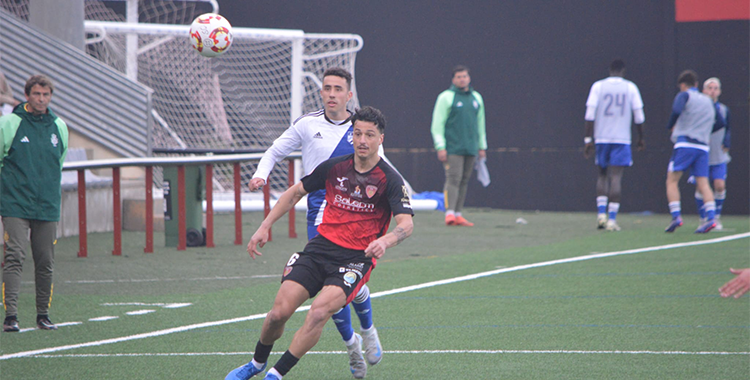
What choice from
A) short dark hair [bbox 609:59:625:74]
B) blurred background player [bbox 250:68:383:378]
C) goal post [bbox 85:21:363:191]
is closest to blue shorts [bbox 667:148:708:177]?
short dark hair [bbox 609:59:625:74]

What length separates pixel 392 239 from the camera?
4660 millimetres

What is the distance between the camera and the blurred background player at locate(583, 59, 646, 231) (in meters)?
12.6

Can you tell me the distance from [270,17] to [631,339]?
1535 cm

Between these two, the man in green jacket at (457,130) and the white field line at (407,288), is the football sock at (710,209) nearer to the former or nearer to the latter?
the white field line at (407,288)

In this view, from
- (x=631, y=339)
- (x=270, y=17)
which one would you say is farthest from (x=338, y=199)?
(x=270, y=17)

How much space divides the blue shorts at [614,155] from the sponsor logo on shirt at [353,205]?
27.6ft

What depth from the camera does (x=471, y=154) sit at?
1348 centimetres

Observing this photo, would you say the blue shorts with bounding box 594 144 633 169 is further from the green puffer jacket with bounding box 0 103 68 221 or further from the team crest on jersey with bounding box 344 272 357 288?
the team crest on jersey with bounding box 344 272 357 288

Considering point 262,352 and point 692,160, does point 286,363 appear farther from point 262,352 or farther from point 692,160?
point 692,160

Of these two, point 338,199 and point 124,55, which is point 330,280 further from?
point 124,55

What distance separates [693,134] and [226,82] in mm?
10402

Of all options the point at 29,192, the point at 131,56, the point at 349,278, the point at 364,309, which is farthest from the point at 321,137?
the point at 131,56

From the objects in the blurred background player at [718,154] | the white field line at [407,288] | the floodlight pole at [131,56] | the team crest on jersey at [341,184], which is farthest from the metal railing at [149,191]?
the floodlight pole at [131,56]

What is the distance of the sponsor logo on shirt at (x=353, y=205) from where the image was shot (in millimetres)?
4953
